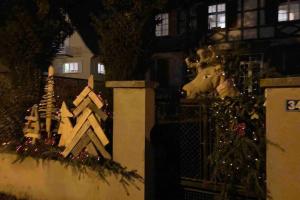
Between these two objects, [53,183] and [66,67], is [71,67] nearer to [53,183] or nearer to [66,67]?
[66,67]

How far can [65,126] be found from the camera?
7734 millimetres

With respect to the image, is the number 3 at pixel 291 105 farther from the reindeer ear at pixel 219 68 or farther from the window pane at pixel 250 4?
the window pane at pixel 250 4

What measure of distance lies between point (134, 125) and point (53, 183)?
6.71ft

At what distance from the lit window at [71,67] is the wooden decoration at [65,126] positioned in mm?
19235

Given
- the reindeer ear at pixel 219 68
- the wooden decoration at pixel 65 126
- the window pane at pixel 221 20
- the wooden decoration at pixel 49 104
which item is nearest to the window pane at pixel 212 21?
the window pane at pixel 221 20

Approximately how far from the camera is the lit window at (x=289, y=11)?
2050cm

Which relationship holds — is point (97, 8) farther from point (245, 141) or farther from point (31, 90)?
point (245, 141)

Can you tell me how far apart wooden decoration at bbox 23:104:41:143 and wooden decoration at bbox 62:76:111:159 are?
1088mm

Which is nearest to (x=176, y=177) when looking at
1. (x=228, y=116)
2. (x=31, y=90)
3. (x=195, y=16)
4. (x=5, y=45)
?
(x=228, y=116)

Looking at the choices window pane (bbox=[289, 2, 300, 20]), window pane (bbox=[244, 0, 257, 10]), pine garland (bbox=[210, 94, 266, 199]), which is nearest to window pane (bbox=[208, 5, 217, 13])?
window pane (bbox=[244, 0, 257, 10])

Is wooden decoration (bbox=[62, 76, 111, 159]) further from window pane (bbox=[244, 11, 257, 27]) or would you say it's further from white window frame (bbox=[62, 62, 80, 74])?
white window frame (bbox=[62, 62, 80, 74])

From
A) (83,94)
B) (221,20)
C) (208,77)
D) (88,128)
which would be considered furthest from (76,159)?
(221,20)

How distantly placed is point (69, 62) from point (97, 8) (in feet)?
39.6

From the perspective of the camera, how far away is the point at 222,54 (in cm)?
660
